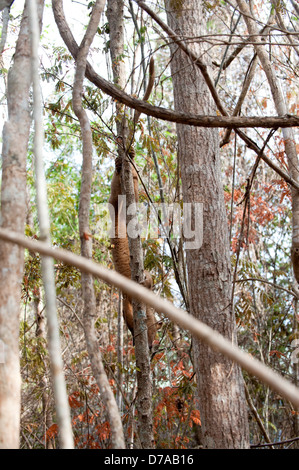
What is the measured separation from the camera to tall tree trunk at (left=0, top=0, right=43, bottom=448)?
2.90ft

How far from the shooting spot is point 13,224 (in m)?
1.00

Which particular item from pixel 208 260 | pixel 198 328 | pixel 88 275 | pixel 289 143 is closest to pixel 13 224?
pixel 88 275

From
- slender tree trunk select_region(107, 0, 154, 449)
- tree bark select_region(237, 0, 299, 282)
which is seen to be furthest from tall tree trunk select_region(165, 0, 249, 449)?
slender tree trunk select_region(107, 0, 154, 449)

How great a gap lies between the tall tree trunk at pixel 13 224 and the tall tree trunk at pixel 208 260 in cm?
112

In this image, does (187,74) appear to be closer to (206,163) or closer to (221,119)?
(206,163)

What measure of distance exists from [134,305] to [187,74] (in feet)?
4.47

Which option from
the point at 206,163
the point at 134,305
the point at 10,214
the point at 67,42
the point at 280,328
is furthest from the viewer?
the point at 280,328

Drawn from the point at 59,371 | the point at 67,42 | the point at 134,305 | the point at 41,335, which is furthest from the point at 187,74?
the point at 41,335

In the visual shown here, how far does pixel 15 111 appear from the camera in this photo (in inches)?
45.4

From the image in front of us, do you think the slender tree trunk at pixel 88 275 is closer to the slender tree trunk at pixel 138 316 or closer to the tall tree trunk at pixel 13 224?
the tall tree trunk at pixel 13 224

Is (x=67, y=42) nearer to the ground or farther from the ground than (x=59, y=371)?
farther from the ground

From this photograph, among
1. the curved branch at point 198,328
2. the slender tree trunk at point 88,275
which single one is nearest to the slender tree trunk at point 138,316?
the slender tree trunk at point 88,275

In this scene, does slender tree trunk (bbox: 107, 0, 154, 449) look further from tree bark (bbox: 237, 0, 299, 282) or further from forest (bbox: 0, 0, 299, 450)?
tree bark (bbox: 237, 0, 299, 282)

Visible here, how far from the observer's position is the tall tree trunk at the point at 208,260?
2.02 meters
